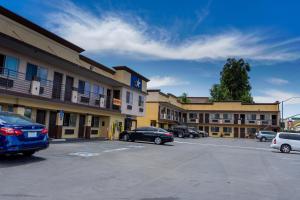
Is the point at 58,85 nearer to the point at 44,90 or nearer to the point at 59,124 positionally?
the point at 44,90

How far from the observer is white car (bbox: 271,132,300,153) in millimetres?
24148

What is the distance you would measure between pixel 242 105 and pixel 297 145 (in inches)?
1515

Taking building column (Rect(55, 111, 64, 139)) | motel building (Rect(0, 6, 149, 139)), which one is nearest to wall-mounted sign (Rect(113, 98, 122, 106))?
motel building (Rect(0, 6, 149, 139))

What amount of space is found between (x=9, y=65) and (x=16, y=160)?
29.5ft

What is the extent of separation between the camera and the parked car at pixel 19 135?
30.7ft

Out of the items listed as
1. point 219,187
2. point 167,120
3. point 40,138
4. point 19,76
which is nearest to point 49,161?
point 40,138

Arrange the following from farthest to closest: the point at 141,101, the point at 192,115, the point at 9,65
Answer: the point at 192,115 → the point at 141,101 → the point at 9,65

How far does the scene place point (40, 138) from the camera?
1049 centimetres

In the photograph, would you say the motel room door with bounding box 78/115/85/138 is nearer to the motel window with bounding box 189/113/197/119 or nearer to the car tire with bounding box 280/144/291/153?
the car tire with bounding box 280/144/291/153

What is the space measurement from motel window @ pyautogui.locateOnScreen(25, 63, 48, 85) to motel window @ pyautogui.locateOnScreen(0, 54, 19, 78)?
41.7 inches

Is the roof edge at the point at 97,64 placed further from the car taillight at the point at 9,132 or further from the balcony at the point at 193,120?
the balcony at the point at 193,120

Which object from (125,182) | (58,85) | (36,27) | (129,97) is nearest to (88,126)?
(58,85)

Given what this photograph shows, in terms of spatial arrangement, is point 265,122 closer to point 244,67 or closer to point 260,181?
point 244,67

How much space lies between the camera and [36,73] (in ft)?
64.8
